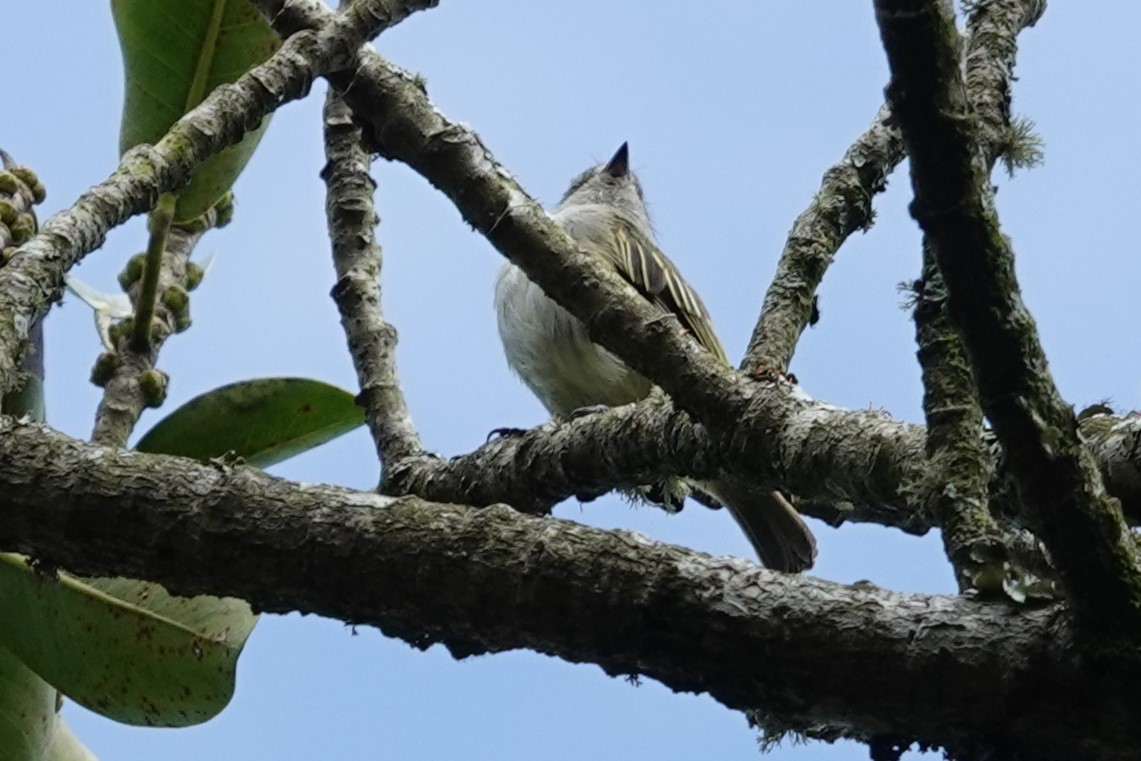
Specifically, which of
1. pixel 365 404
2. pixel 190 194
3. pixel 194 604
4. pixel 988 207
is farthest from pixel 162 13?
pixel 988 207

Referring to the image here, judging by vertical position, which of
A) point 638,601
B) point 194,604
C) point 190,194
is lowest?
point 638,601

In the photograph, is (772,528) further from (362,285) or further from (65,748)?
(65,748)

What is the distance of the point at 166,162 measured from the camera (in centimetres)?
317

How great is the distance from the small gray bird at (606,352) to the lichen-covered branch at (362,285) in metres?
1.12

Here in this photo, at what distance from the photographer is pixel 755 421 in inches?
106

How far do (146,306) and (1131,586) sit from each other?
2.42 m

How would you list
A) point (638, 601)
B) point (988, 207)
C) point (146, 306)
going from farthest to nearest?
point (146, 306) < point (638, 601) < point (988, 207)

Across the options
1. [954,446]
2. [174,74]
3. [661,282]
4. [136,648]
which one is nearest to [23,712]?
[136,648]

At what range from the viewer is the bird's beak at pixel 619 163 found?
8.68 metres

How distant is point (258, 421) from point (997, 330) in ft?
7.35

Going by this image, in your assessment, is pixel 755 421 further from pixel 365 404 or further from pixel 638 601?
pixel 365 404

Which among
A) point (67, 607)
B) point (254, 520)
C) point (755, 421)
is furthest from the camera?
point (67, 607)

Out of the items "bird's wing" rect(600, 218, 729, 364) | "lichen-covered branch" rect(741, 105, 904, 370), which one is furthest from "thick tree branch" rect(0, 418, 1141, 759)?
"bird's wing" rect(600, 218, 729, 364)

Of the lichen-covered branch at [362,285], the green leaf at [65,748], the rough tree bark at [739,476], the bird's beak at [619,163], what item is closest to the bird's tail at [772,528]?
the lichen-covered branch at [362,285]
